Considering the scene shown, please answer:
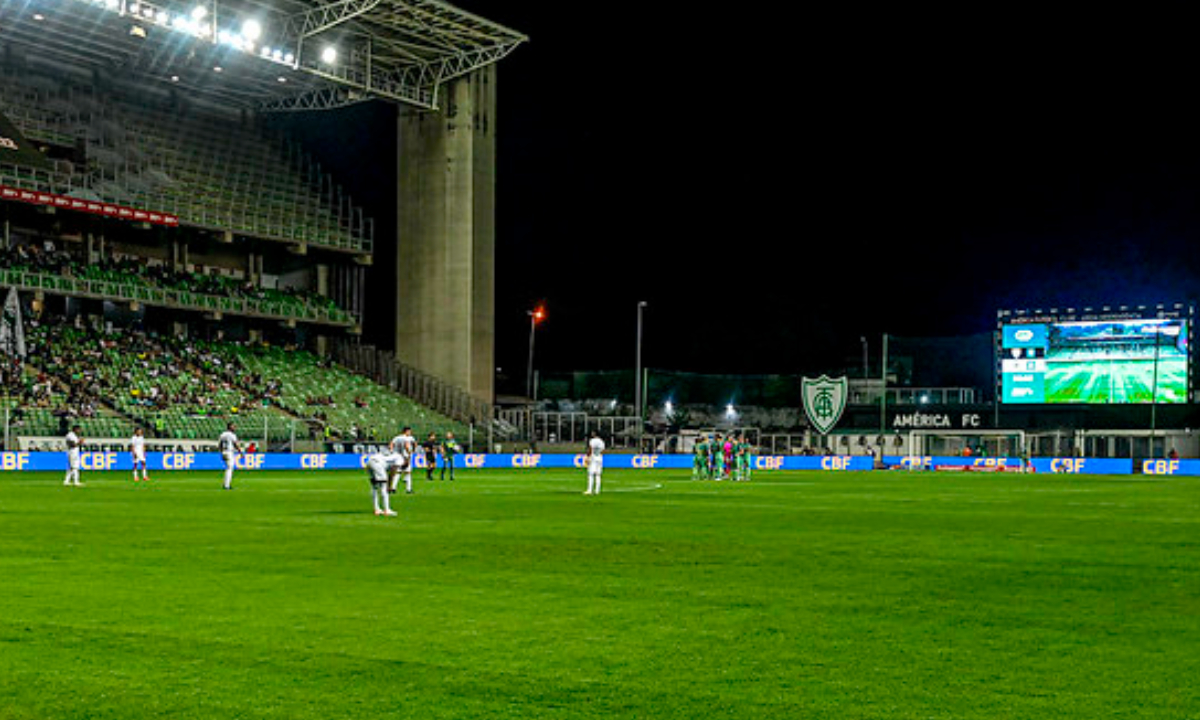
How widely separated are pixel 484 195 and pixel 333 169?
1212 centimetres

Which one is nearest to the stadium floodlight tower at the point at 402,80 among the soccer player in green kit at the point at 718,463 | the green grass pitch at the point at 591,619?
the soccer player in green kit at the point at 718,463

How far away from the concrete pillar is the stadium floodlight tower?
0.08 m

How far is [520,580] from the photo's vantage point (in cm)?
1536

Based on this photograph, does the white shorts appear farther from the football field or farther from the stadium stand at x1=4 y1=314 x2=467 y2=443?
the football field

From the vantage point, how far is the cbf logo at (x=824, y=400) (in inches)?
2741

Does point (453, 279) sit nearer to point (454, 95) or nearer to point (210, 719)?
point (454, 95)

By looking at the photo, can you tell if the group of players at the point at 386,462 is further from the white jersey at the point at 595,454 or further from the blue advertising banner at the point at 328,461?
the blue advertising banner at the point at 328,461

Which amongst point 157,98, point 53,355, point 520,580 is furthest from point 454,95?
point 520,580

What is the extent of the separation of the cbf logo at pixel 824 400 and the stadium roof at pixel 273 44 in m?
A: 24.9

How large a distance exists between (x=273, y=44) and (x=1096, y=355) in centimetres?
5277

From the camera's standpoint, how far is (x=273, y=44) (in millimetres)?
66688

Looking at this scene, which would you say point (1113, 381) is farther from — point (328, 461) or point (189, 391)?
point (189, 391)

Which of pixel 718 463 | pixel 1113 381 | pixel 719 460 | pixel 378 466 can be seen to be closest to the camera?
pixel 378 466

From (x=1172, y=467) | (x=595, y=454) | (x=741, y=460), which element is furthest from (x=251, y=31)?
(x=1172, y=467)
